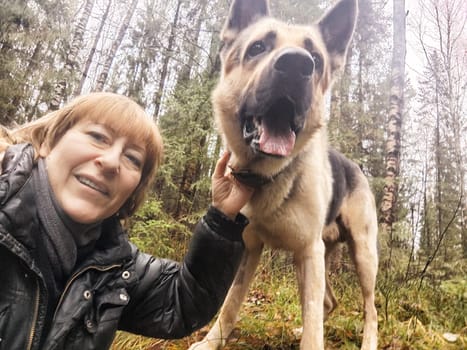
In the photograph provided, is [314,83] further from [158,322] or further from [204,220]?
[158,322]

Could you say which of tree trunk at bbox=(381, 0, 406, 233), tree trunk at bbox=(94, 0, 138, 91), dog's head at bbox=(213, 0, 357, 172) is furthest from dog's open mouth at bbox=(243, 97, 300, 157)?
tree trunk at bbox=(94, 0, 138, 91)

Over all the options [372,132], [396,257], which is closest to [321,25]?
[396,257]

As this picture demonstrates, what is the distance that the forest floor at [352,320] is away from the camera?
9.36 ft

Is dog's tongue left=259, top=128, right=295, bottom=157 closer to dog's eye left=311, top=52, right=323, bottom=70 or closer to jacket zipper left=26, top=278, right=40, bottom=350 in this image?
dog's eye left=311, top=52, right=323, bottom=70

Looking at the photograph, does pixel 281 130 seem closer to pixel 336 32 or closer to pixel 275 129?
pixel 275 129

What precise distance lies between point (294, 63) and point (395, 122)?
6.73m

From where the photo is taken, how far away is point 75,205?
1.54 metres

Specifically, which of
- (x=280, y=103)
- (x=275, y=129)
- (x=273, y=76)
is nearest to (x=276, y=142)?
(x=275, y=129)

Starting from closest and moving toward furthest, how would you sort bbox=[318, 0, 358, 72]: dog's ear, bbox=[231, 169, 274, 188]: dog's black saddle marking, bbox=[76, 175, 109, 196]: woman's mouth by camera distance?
1. bbox=[76, 175, 109, 196]: woman's mouth
2. bbox=[231, 169, 274, 188]: dog's black saddle marking
3. bbox=[318, 0, 358, 72]: dog's ear

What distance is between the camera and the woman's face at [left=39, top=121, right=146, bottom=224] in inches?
61.8

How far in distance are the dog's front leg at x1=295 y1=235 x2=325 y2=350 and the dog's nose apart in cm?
120

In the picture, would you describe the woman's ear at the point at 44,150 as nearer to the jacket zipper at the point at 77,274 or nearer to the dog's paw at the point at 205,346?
the jacket zipper at the point at 77,274

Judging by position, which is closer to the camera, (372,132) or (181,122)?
(181,122)

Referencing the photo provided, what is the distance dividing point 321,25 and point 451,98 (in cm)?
1207
